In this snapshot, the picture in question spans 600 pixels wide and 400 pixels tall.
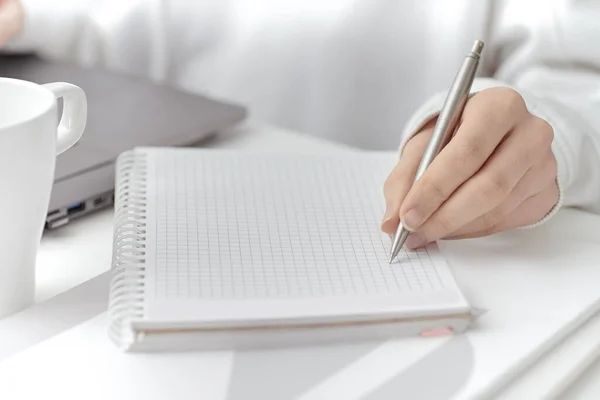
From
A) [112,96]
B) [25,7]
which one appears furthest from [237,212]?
[25,7]

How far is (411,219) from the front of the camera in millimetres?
419

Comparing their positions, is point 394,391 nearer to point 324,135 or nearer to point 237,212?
point 237,212

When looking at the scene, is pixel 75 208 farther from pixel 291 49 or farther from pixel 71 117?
pixel 291 49

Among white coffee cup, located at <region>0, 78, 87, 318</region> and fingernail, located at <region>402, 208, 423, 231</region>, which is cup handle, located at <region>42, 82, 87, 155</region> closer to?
white coffee cup, located at <region>0, 78, 87, 318</region>

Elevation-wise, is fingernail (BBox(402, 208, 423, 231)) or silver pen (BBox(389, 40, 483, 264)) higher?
silver pen (BBox(389, 40, 483, 264))

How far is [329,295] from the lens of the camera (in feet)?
1.24

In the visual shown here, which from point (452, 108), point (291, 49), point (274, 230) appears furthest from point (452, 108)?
point (291, 49)

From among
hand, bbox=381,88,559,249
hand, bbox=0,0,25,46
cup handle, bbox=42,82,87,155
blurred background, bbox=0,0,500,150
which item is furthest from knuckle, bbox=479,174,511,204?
hand, bbox=0,0,25,46

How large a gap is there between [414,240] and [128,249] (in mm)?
160

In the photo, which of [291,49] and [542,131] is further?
[291,49]

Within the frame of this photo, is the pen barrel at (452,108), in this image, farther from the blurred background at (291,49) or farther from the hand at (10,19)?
the hand at (10,19)

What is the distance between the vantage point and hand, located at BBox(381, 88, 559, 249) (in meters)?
0.43

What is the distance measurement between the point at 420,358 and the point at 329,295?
0.18 feet

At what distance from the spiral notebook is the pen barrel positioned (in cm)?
6
